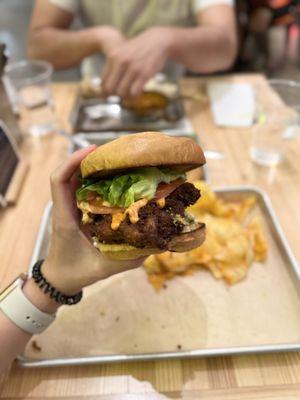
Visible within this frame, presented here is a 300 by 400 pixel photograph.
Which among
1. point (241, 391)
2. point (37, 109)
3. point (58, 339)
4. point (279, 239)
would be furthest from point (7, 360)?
point (37, 109)

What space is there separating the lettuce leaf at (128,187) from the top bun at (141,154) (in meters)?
0.03

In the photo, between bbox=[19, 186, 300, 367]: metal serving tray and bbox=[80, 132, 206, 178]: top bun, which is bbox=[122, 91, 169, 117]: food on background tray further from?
bbox=[80, 132, 206, 178]: top bun

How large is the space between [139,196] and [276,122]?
102 cm

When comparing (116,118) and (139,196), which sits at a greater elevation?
(139,196)

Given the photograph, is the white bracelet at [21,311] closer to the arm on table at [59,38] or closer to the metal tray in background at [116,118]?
the metal tray in background at [116,118]

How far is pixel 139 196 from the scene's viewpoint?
0.78 m

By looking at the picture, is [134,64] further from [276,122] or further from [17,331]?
[17,331]

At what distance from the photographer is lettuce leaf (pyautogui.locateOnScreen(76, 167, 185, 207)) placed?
779 mm

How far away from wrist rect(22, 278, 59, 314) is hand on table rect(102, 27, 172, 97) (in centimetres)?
122

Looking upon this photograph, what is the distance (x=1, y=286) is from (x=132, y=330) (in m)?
0.42

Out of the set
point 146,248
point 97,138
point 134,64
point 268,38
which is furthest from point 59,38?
point 268,38

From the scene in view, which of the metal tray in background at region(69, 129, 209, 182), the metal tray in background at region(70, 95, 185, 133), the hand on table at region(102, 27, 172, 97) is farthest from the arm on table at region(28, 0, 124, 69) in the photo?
the metal tray in background at region(69, 129, 209, 182)

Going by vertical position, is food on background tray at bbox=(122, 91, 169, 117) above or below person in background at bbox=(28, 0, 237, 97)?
below

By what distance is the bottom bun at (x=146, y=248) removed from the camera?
2.56 feet
